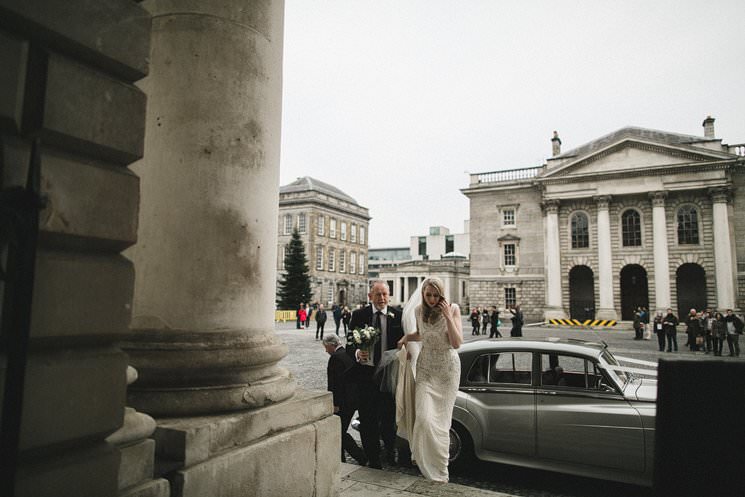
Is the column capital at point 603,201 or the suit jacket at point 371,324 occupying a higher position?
the column capital at point 603,201

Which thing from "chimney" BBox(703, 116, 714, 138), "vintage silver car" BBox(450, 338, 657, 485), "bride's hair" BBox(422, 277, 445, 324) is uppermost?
"chimney" BBox(703, 116, 714, 138)

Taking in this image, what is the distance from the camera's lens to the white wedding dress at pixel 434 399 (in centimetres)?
445

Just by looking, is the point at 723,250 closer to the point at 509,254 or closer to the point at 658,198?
the point at 658,198

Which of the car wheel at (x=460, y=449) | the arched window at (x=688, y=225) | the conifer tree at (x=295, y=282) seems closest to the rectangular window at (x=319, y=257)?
the conifer tree at (x=295, y=282)

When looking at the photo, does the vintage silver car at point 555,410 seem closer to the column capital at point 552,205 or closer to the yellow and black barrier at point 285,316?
the yellow and black barrier at point 285,316

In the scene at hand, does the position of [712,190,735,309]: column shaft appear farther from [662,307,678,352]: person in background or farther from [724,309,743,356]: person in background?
[724,309,743,356]: person in background

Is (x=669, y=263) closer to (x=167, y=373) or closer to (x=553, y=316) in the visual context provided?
(x=553, y=316)

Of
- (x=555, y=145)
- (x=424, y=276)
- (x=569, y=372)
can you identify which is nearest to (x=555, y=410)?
(x=569, y=372)

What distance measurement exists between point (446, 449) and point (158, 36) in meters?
4.12

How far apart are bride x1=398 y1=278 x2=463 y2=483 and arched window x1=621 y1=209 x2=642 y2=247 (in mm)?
38001

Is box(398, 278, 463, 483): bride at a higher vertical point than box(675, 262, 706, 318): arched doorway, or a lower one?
lower

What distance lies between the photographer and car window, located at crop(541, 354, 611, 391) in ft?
17.3

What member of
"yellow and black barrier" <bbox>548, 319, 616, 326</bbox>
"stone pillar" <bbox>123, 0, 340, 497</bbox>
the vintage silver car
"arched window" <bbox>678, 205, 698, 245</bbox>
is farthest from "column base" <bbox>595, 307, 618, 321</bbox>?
"stone pillar" <bbox>123, 0, 340, 497</bbox>

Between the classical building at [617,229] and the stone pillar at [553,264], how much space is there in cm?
8
